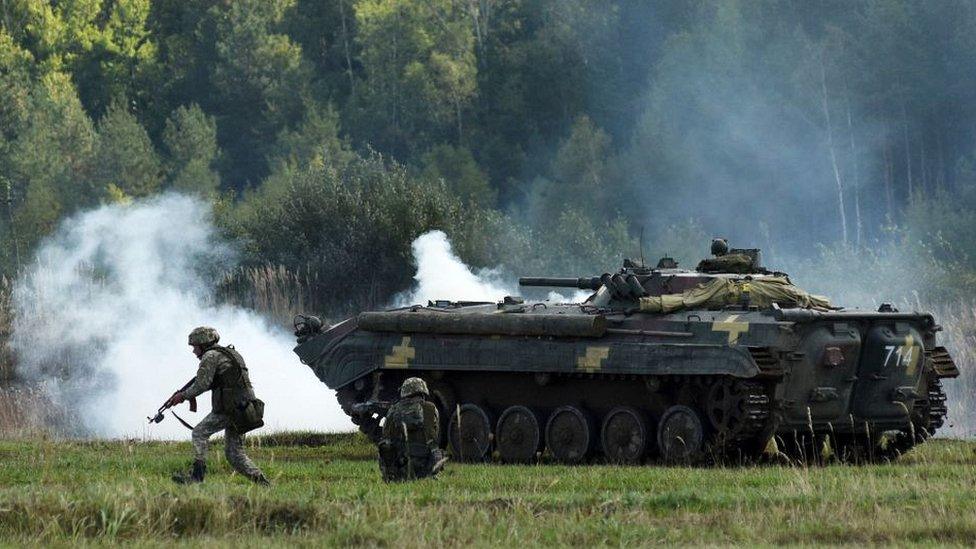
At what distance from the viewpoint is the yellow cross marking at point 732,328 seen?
24984 millimetres

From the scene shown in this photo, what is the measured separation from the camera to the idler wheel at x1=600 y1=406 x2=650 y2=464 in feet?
86.1

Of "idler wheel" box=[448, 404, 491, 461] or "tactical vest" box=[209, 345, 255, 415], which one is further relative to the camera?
"idler wheel" box=[448, 404, 491, 461]

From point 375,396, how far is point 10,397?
13.3 m

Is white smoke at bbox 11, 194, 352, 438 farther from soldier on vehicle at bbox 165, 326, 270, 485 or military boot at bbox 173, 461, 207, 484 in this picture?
soldier on vehicle at bbox 165, 326, 270, 485

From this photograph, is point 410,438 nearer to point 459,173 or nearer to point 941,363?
point 941,363

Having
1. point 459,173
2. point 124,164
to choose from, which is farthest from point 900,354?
point 124,164

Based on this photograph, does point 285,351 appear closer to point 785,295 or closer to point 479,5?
point 785,295

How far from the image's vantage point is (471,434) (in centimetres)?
2809

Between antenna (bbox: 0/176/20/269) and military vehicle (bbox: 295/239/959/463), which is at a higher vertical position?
antenna (bbox: 0/176/20/269)

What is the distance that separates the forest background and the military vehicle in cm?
1904

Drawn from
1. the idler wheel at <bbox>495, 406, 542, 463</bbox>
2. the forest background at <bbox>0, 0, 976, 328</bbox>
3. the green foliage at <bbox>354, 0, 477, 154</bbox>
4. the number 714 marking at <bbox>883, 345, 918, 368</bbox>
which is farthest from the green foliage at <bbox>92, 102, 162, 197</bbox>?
the number 714 marking at <bbox>883, 345, 918, 368</bbox>

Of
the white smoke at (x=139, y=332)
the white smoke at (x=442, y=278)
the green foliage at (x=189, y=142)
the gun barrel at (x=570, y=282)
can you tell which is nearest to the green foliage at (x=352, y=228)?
the white smoke at (x=442, y=278)

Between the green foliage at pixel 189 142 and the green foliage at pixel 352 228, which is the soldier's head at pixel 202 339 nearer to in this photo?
the green foliage at pixel 352 228

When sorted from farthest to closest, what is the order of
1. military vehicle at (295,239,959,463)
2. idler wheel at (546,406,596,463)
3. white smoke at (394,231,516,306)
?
white smoke at (394,231,516,306) < idler wheel at (546,406,596,463) < military vehicle at (295,239,959,463)
